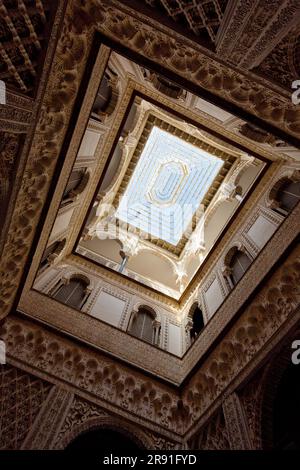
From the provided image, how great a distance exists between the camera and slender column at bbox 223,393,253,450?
2.90 metres

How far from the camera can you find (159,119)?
7.06 meters

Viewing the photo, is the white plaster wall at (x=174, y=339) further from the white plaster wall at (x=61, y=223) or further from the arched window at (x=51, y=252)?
the white plaster wall at (x=61, y=223)

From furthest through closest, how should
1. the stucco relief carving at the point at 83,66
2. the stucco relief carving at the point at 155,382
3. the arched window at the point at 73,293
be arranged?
the arched window at the point at 73,293
the stucco relief carving at the point at 155,382
the stucco relief carving at the point at 83,66

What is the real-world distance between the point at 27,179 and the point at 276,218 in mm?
3056

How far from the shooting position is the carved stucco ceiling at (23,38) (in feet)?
6.99

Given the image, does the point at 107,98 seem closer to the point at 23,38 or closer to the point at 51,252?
the point at 23,38

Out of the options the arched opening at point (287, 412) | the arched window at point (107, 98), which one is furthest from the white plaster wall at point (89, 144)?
the arched opening at point (287, 412)

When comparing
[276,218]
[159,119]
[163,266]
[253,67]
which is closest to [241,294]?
[276,218]

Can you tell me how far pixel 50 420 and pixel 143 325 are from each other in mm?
2197

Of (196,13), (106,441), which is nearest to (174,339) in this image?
(106,441)

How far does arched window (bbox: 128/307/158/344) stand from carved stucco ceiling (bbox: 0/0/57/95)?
11.6ft

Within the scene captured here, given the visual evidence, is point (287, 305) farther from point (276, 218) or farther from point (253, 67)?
point (253, 67)

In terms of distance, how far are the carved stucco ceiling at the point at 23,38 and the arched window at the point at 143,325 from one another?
3.52 meters

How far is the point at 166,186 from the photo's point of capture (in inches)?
347
